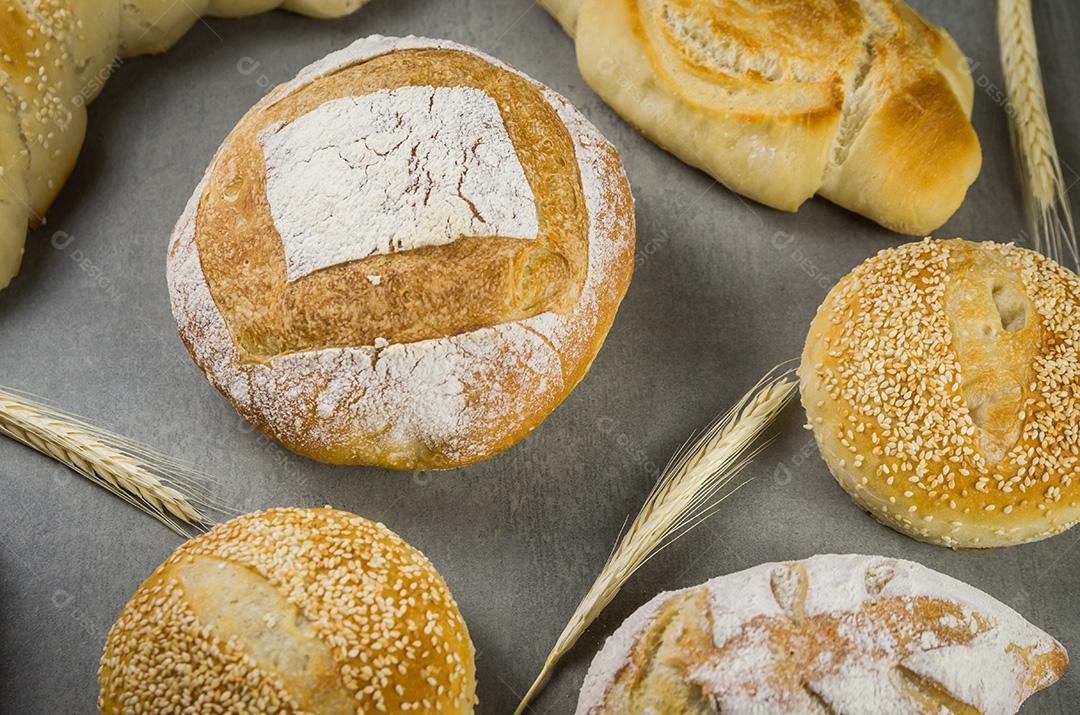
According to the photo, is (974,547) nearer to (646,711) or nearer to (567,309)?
(646,711)

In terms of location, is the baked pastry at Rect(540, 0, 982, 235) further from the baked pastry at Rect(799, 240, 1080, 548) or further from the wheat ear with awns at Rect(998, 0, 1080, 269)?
the baked pastry at Rect(799, 240, 1080, 548)

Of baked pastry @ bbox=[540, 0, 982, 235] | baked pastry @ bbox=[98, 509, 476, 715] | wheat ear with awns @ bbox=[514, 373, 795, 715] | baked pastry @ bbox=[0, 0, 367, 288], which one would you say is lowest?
wheat ear with awns @ bbox=[514, 373, 795, 715]

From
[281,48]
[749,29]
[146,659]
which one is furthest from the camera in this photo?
[281,48]

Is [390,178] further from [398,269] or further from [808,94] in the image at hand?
[808,94]

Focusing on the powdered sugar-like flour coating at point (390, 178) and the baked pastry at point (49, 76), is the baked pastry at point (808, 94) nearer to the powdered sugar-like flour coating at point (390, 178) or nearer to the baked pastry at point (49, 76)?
the powdered sugar-like flour coating at point (390, 178)

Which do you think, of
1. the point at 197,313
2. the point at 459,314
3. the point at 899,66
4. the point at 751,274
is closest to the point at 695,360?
the point at 751,274

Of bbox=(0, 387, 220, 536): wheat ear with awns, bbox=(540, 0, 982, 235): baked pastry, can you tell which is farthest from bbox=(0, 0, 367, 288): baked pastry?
bbox=(540, 0, 982, 235): baked pastry
